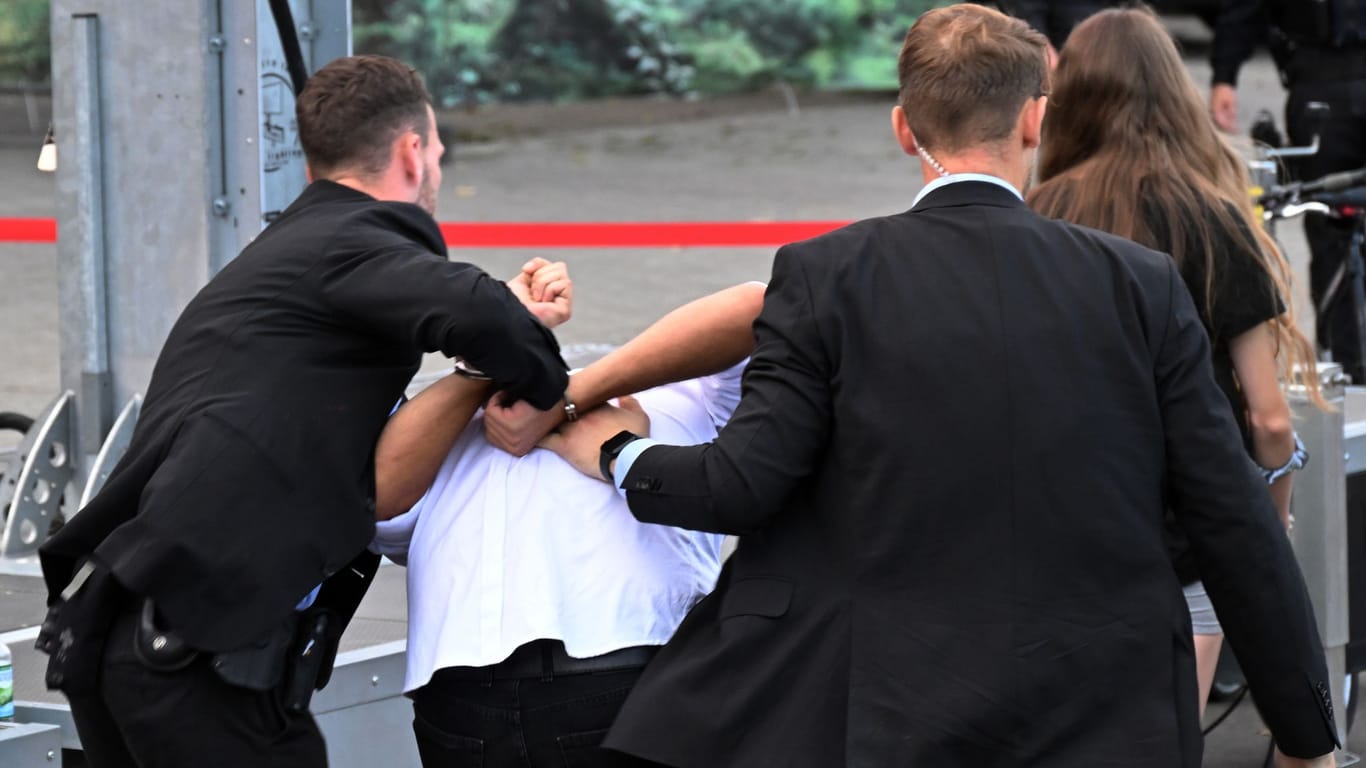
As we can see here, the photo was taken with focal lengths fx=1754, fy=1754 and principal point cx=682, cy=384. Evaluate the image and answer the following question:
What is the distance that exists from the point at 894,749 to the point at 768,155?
1377 centimetres

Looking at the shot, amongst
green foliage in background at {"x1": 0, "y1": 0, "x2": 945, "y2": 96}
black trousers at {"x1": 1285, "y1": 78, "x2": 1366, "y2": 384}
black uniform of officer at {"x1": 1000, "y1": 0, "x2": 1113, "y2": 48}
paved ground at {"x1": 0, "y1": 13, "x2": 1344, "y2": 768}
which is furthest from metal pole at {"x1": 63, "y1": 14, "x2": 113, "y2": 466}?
green foliage in background at {"x1": 0, "y1": 0, "x2": 945, "y2": 96}

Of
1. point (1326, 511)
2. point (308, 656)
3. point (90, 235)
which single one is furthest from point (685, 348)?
point (90, 235)

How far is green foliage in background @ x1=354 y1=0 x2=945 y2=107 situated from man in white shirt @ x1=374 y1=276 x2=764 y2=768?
1666cm

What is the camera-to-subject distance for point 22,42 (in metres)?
18.1

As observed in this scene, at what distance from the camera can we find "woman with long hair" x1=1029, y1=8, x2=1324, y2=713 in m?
3.22

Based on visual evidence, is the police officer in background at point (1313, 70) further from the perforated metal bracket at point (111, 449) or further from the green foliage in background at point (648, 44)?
the green foliage in background at point (648, 44)

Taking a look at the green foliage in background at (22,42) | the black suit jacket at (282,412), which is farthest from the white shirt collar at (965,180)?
the green foliage in background at (22,42)

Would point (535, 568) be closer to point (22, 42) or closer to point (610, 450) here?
point (610, 450)

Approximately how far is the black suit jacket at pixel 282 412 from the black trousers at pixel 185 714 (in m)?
0.08

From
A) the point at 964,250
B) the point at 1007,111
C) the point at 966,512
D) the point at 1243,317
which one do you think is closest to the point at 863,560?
the point at 966,512

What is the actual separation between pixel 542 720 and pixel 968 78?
1.01 meters

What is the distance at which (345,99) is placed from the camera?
2.63m

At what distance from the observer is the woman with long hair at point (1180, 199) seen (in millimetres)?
3225

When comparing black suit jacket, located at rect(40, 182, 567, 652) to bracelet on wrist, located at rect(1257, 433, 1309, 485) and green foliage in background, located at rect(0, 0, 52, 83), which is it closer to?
bracelet on wrist, located at rect(1257, 433, 1309, 485)
